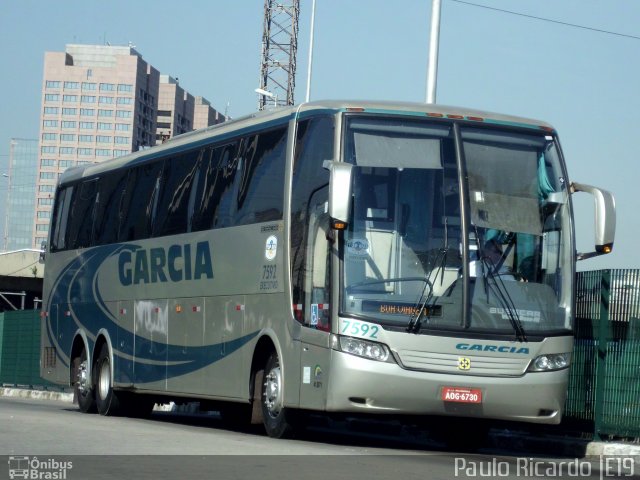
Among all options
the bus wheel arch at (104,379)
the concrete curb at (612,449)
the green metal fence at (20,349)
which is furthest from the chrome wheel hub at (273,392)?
the green metal fence at (20,349)

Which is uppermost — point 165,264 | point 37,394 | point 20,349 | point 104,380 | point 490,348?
point 165,264

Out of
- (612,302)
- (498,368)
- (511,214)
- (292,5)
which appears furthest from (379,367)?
(292,5)

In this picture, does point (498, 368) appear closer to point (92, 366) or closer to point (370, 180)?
point (370, 180)

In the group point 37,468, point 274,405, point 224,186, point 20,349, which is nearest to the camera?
point 37,468

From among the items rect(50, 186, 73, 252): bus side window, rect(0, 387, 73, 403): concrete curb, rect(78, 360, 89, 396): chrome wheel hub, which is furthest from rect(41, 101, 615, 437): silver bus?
rect(0, 387, 73, 403): concrete curb

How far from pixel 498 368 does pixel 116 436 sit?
3.89 meters

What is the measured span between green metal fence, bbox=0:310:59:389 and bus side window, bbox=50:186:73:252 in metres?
10.1

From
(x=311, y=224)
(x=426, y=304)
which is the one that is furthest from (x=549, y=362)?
(x=311, y=224)

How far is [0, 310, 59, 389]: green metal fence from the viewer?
33.8 meters

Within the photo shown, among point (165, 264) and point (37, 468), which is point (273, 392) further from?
point (37, 468)

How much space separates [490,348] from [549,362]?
0.72 m

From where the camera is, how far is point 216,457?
10844 mm

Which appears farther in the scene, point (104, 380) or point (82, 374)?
point (82, 374)

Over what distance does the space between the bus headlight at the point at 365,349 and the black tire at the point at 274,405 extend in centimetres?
145
